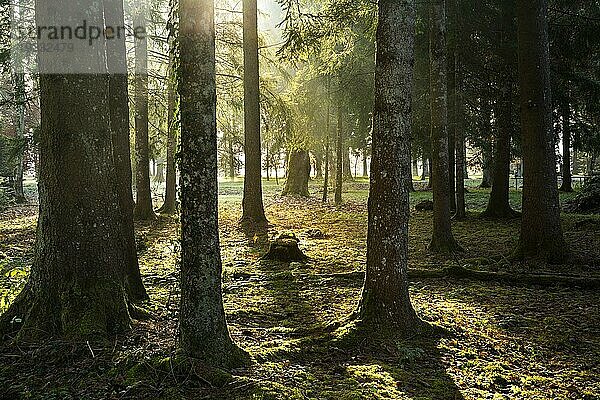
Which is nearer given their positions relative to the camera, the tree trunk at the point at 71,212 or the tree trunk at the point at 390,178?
the tree trunk at the point at 71,212

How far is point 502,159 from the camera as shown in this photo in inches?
625

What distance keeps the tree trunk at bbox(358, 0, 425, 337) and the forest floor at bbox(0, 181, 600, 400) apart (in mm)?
302

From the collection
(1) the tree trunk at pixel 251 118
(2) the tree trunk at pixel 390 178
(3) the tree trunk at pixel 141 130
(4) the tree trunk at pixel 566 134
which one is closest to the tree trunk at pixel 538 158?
(2) the tree trunk at pixel 390 178

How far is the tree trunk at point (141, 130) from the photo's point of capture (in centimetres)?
1476

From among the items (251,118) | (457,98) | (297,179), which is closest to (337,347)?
(251,118)

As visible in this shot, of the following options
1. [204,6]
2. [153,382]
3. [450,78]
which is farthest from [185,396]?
[450,78]

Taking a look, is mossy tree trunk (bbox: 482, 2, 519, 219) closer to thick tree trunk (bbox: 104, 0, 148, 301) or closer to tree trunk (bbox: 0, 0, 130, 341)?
thick tree trunk (bbox: 104, 0, 148, 301)

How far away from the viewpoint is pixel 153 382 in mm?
3938

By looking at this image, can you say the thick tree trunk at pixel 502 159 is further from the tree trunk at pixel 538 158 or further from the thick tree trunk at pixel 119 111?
the thick tree trunk at pixel 119 111

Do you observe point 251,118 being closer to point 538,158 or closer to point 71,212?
point 538,158

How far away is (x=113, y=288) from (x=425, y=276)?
4874mm

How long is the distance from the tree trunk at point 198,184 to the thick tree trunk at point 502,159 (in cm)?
1276

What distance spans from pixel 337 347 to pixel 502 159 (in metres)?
12.5

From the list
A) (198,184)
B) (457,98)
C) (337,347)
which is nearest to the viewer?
(198,184)
